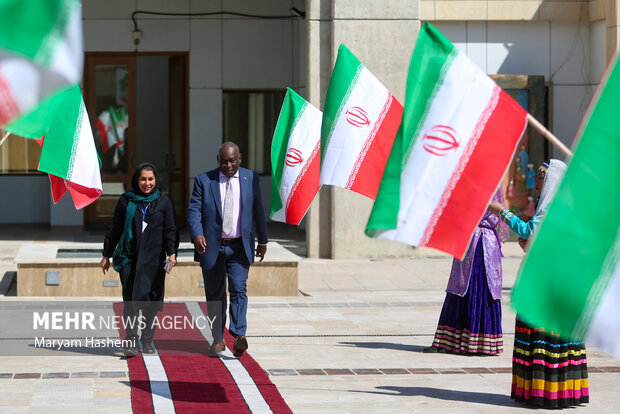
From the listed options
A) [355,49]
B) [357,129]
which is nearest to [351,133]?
[357,129]

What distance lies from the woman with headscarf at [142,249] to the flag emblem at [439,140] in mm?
3836

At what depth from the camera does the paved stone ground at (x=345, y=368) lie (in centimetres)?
792

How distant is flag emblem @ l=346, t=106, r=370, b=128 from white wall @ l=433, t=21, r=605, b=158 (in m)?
11.2

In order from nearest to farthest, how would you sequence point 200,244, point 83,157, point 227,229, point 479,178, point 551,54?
point 479,178 < point 83,157 < point 200,244 < point 227,229 < point 551,54

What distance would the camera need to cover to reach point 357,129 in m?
8.62

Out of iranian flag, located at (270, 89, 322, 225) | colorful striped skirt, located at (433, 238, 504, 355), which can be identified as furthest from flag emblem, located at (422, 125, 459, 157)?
colorful striped skirt, located at (433, 238, 504, 355)

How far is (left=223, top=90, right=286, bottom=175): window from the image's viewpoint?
23.5m

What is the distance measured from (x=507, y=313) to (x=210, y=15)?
11.9 metres

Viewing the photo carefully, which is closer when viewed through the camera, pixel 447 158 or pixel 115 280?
pixel 447 158

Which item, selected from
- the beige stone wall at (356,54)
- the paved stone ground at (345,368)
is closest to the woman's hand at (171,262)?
the paved stone ground at (345,368)

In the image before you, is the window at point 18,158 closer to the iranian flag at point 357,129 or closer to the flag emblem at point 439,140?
the iranian flag at point 357,129

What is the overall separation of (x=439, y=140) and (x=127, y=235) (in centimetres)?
415

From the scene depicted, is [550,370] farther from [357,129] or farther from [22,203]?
[22,203]

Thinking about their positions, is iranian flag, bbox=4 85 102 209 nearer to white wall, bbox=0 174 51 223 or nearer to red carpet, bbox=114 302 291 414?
red carpet, bbox=114 302 291 414
